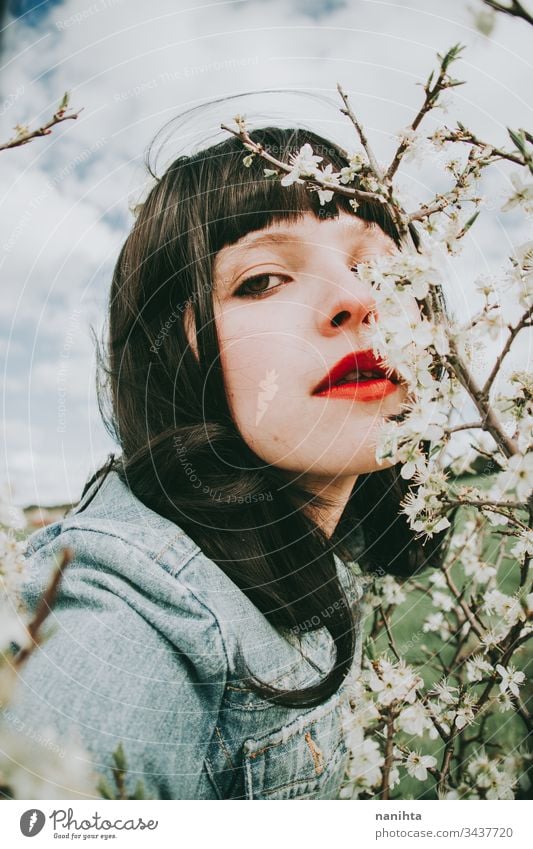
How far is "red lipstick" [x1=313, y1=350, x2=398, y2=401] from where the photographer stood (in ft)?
2.50

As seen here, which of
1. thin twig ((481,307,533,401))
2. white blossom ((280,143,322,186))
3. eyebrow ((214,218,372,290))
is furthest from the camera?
eyebrow ((214,218,372,290))

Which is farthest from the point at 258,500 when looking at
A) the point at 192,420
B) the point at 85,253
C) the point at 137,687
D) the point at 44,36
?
the point at 44,36

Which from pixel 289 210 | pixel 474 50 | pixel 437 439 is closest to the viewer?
pixel 437 439

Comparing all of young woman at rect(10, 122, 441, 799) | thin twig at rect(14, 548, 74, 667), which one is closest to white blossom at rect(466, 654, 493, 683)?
young woman at rect(10, 122, 441, 799)

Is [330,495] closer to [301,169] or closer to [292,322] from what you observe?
[292,322]

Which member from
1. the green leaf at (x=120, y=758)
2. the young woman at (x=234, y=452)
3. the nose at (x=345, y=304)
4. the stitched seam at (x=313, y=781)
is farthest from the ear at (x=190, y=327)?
the stitched seam at (x=313, y=781)

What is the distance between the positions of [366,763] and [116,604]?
51 cm

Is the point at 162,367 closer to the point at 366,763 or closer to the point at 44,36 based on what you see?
the point at 44,36

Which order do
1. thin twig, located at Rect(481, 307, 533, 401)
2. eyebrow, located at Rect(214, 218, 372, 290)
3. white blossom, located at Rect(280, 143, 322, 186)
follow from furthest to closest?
eyebrow, located at Rect(214, 218, 372, 290), white blossom, located at Rect(280, 143, 322, 186), thin twig, located at Rect(481, 307, 533, 401)

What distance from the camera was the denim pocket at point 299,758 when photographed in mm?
755

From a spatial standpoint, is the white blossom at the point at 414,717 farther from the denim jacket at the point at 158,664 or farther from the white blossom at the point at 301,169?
the white blossom at the point at 301,169

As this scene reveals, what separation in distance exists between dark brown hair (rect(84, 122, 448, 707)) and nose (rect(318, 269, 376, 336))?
0.09m

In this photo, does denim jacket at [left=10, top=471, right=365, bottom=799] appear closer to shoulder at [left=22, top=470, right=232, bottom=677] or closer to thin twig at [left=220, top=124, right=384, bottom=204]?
shoulder at [left=22, top=470, right=232, bottom=677]

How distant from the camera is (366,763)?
0.92 m
